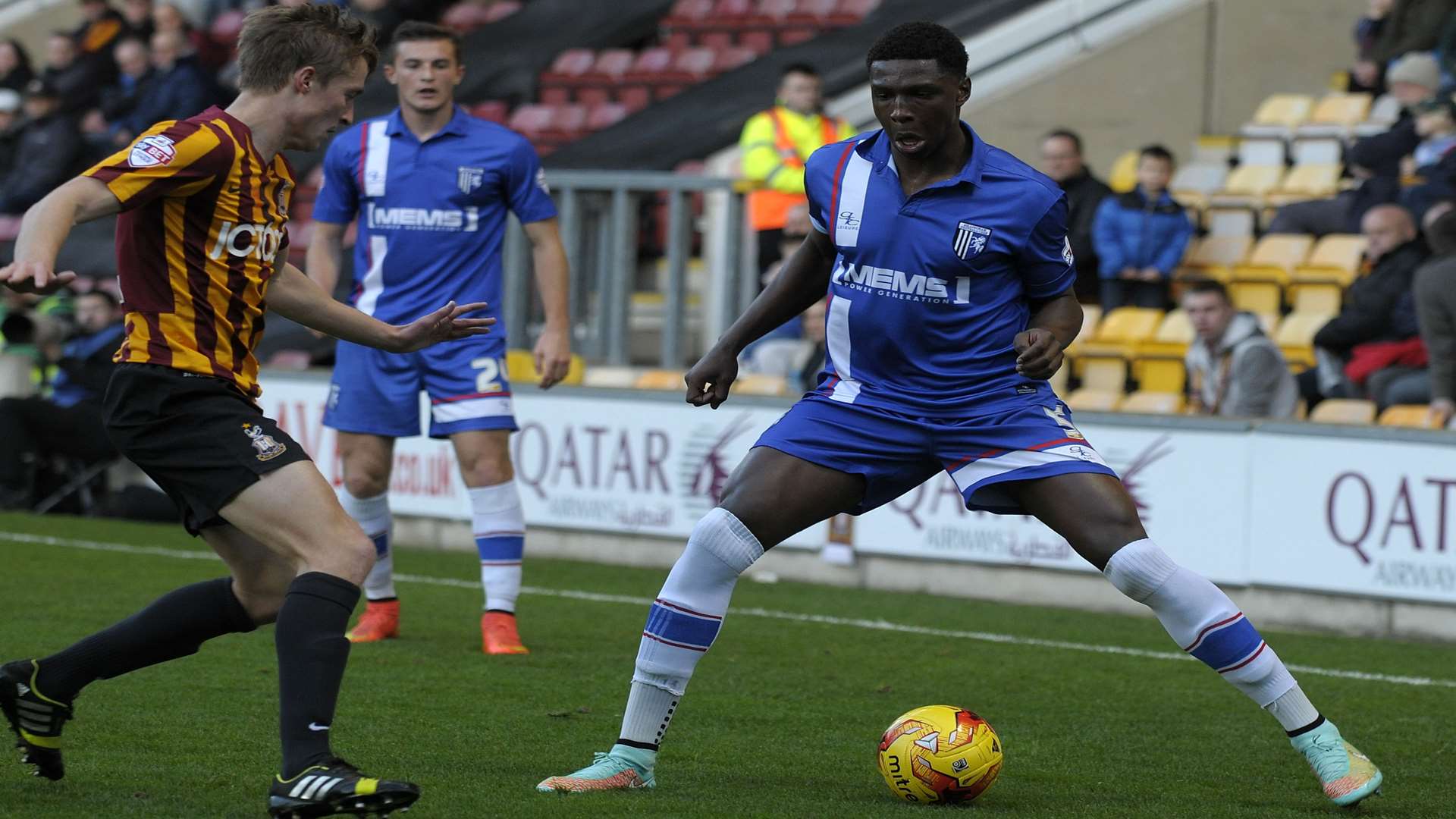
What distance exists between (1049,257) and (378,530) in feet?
11.8

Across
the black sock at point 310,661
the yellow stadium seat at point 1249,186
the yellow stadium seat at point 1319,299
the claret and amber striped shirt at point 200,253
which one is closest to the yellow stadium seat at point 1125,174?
the yellow stadium seat at point 1249,186

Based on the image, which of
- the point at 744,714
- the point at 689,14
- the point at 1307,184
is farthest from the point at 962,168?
the point at 689,14

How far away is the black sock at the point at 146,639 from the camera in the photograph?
15.5 ft

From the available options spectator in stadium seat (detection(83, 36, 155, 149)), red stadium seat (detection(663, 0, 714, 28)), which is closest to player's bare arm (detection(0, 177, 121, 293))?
spectator in stadium seat (detection(83, 36, 155, 149))

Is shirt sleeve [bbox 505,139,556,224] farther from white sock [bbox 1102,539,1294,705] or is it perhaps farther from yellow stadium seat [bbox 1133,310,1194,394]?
yellow stadium seat [bbox 1133,310,1194,394]

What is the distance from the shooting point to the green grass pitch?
493 centimetres

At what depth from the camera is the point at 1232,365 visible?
10547mm

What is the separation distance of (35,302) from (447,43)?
8.32m

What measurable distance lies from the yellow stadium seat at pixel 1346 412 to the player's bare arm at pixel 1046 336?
564 centimetres

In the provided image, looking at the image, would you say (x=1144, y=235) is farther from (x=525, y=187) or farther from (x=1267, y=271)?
(x=525, y=187)

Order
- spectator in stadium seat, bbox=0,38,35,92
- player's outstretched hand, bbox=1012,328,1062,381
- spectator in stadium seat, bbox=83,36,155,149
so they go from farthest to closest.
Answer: spectator in stadium seat, bbox=0,38,35,92, spectator in stadium seat, bbox=83,36,155,149, player's outstretched hand, bbox=1012,328,1062,381

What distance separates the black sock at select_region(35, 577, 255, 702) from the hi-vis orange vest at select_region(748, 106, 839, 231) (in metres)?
8.13

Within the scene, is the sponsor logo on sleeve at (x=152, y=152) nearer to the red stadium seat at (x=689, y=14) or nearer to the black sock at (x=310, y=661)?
the black sock at (x=310, y=661)

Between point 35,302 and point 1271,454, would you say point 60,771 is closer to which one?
point 1271,454
